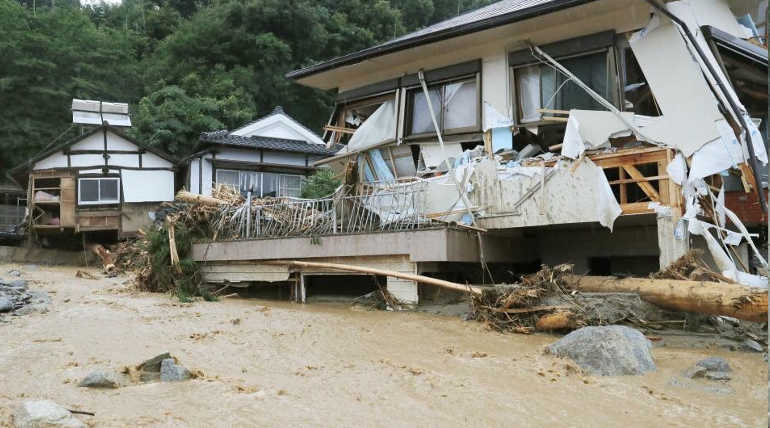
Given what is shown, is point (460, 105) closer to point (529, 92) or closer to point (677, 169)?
point (529, 92)

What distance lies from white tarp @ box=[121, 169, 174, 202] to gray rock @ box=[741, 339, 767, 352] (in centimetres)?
2282

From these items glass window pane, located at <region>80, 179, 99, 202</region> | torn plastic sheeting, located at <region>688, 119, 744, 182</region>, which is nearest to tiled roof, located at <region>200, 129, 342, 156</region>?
glass window pane, located at <region>80, 179, 99, 202</region>

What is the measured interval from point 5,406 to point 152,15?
4347 centimetres

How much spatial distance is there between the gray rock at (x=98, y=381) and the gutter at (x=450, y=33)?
8.70m

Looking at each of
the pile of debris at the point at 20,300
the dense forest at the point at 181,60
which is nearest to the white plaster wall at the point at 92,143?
the dense forest at the point at 181,60

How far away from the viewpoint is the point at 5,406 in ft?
16.0

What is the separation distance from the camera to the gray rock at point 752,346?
7.07 metres

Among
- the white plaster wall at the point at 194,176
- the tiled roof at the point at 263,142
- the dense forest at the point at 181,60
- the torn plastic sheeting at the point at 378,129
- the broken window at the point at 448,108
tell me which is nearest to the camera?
the broken window at the point at 448,108

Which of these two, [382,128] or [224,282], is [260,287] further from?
[382,128]

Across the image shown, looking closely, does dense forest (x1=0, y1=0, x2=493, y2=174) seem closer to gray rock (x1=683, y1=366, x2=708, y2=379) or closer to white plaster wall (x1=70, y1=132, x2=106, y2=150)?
white plaster wall (x1=70, y1=132, x2=106, y2=150)

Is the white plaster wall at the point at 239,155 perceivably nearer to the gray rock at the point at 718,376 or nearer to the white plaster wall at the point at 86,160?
the white plaster wall at the point at 86,160

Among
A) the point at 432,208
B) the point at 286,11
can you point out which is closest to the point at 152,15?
the point at 286,11

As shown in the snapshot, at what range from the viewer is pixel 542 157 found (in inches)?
412

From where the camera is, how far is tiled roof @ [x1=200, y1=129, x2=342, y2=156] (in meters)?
22.0
